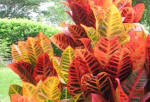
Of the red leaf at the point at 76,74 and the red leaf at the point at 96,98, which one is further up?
the red leaf at the point at 76,74

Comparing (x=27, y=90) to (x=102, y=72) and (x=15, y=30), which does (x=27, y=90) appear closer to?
(x=102, y=72)

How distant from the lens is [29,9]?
94.4 feet

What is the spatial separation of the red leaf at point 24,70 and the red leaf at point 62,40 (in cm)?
16

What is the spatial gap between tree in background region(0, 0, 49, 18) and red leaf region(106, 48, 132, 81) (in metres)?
27.6

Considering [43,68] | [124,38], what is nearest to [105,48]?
[124,38]

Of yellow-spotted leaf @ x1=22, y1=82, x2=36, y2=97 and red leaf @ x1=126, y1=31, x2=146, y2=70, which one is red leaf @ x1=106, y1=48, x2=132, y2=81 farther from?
yellow-spotted leaf @ x1=22, y1=82, x2=36, y2=97

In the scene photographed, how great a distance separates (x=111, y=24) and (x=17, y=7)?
2869 centimetres

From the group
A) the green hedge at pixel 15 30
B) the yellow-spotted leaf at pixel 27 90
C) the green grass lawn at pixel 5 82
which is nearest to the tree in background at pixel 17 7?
the green hedge at pixel 15 30

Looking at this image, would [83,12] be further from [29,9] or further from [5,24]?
[29,9]

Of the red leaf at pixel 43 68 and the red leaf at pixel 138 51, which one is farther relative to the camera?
the red leaf at pixel 43 68

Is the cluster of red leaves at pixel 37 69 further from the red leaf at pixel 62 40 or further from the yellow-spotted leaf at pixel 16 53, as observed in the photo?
the red leaf at pixel 62 40

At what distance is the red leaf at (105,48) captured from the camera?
71cm

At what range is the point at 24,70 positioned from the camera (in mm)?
1011

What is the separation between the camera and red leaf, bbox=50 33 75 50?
110 cm
